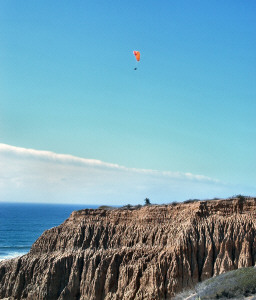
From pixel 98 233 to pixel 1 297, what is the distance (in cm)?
1132

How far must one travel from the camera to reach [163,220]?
4181cm

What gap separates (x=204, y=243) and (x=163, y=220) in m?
5.17

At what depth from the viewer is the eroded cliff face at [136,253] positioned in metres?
36.9

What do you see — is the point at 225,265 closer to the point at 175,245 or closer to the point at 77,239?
the point at 175,245

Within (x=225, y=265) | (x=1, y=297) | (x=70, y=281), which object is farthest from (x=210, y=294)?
(x=1, y=297)

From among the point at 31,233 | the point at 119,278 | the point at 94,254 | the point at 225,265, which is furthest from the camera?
the point at 31,233

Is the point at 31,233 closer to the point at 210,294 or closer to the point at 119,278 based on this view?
the point at 119,278

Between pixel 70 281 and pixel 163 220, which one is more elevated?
pixel 163 220

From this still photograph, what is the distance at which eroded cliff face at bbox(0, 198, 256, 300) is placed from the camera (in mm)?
36938

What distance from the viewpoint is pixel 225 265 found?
1423 inches

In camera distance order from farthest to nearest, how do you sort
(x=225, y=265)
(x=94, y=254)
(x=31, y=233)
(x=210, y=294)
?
(x=31, y=233), (x=94, y=254), (x=225, y=265), (x=210, y=294)

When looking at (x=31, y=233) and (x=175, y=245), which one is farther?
(x=31, y=233)

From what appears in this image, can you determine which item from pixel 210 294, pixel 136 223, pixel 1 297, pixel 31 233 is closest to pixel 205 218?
pixel 136 223

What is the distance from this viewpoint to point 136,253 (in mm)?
40188
